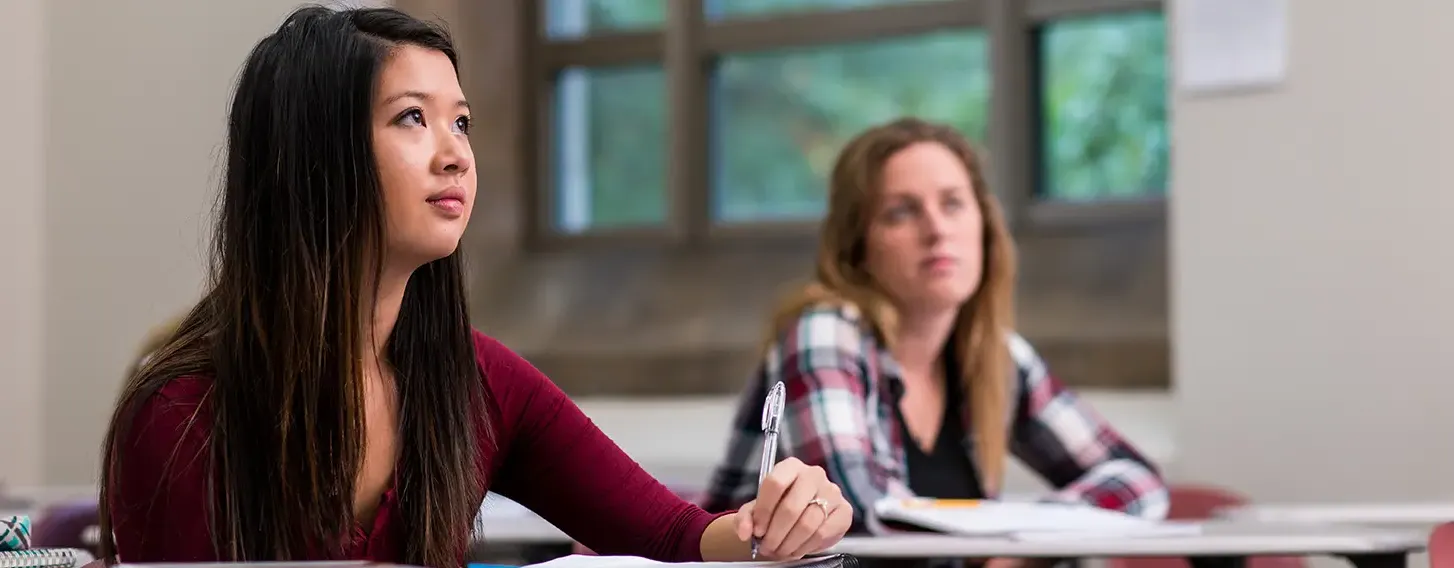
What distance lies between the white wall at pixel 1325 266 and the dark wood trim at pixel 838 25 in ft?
4.33

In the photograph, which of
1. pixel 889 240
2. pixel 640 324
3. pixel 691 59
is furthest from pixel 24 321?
pixel 889 240

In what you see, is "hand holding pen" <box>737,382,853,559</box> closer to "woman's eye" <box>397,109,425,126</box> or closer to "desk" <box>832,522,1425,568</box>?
"woman's eye" <box>397,109,425,126</box>

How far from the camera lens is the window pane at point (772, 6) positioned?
4.88 m

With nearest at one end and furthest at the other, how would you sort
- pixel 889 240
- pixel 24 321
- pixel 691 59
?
pixel 889 240, pixel 24 321, pixel 691 59

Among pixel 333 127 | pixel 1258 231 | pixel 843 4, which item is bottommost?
pixel 1258 231

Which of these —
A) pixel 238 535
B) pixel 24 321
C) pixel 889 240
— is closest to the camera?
pixel 238 535

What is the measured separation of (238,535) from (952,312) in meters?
1.69

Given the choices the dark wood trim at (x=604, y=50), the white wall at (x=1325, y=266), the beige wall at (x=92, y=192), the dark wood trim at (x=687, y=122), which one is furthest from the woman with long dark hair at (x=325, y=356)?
the dark wood trim at (x=604, y=50)

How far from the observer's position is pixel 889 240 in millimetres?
2680

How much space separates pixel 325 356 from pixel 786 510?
39cm

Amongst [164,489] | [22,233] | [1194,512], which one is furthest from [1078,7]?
[164,489]

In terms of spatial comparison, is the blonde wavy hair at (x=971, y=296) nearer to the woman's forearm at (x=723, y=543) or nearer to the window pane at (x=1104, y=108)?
the woman's forearm at (x=723, y=543)

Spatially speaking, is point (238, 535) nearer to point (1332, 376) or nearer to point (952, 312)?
point (952, 312)

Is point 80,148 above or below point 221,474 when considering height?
above
